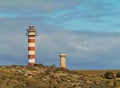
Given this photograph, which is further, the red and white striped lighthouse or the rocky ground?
the red and white striped lighthouse

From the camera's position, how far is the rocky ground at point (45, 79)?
3075 cm

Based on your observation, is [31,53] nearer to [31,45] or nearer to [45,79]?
[31,45]

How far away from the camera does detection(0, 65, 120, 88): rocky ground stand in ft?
101

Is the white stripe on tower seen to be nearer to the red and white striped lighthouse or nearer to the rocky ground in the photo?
the red and white striped lighthouse

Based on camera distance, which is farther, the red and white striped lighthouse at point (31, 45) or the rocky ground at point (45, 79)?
the red and white striped lighthouse at point (31, 45)

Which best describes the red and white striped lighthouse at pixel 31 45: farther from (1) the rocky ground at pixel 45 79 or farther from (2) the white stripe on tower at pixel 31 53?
(1) the rocky ground at pixel 45 79

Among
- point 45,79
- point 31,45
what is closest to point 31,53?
point 31,45

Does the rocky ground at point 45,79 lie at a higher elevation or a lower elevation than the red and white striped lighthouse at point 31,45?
lower

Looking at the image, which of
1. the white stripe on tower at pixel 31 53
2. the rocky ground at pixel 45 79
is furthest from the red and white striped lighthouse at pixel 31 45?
the rocky ground at pixel 45 79

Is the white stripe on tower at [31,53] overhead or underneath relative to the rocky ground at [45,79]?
overhead

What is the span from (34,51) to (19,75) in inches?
374

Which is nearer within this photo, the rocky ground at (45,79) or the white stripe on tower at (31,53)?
the rocky ground at (45,79)

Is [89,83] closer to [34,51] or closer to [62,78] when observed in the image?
[62,78]

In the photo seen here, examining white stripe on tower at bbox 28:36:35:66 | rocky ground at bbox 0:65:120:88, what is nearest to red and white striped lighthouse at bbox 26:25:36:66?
white stripe on tower at bbox 28:36:35:66
